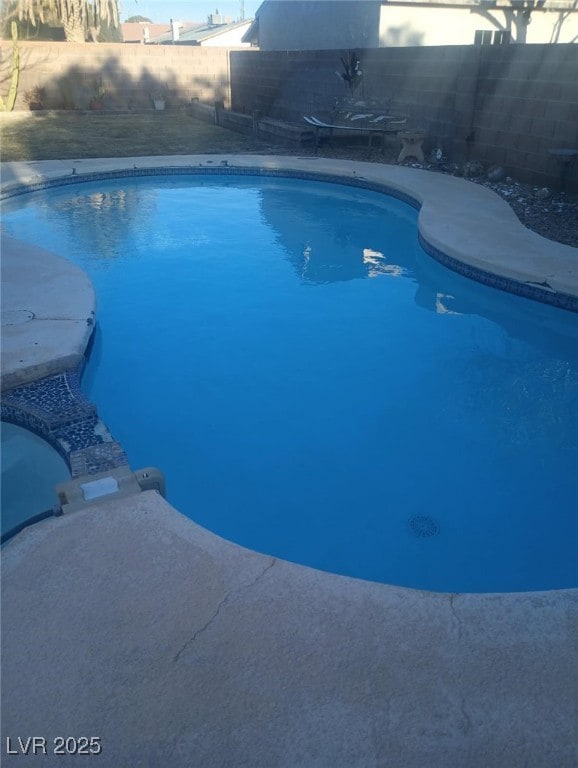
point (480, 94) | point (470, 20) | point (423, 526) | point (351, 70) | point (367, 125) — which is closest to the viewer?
point (423, 526)

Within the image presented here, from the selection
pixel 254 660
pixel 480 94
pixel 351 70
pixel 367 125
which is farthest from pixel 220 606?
pixel 351 70

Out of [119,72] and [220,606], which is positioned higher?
[119,72]

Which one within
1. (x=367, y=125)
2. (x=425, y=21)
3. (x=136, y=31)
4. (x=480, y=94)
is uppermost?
(x=136, y=31)

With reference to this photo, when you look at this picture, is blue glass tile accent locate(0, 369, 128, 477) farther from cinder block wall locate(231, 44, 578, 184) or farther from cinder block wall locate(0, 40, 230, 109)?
cinder block wall locate(0, 40, 230, 109)

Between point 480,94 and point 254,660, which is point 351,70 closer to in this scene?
point 480,94

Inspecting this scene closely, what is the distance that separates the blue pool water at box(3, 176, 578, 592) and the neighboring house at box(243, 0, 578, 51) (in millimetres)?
10995

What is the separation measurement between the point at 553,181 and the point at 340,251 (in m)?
3.51

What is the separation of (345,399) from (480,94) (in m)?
7.80

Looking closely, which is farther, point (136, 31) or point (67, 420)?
point (136, 31)

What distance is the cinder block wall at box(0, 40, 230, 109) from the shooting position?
59.7 feet

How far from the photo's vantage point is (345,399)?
194 inches

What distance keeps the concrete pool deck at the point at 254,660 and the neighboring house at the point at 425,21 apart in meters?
17.4

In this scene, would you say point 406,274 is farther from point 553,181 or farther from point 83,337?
point 83,337

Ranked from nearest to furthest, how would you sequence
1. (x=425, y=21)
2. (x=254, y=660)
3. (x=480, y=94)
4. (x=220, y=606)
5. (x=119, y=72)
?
1. (x=254, y=660)
2. (x=220, y=606)
3. (x=480, y=94)
4. (x=425, y=21)
5. (x=119, y=72)
